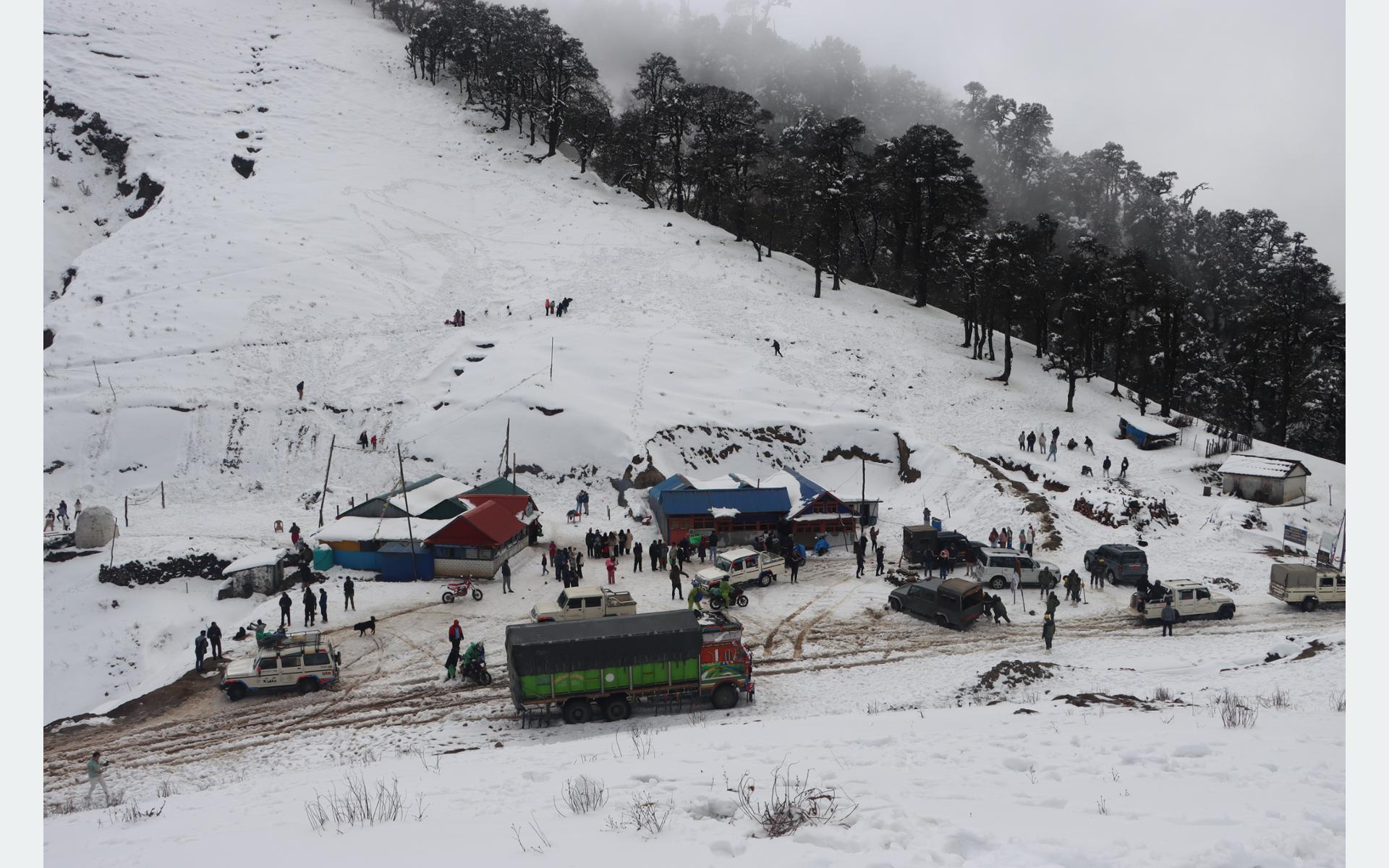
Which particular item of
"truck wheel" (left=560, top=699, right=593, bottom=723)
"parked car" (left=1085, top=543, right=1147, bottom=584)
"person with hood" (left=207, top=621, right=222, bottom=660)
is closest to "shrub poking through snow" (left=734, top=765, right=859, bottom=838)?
"truck wheel" (left=560, top=699, right=593, bottom=723)

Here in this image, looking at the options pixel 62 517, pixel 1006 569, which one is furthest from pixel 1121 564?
pixel 62 517

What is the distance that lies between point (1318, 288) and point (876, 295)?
3126 centimetres

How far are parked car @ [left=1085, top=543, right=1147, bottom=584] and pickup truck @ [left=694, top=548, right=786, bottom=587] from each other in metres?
11.6

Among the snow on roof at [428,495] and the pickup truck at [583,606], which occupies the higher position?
the snow on roof at [428,495]

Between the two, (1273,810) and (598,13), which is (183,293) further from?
(598,13)

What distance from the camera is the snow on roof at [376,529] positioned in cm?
2914

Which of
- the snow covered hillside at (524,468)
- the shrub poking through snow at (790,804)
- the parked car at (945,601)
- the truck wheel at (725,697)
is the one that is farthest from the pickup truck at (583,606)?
the shrub poking through snow at (790,804)

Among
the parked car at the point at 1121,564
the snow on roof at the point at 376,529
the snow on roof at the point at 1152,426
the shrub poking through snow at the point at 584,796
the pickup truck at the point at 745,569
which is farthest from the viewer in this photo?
the snow on roof at the point at 1152,426

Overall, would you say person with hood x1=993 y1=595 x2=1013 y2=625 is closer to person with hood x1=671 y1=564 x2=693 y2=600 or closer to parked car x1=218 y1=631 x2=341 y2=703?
person with hood x1=671 y1=564 x2=693 y2=600

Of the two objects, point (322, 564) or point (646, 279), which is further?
point (646, 279)

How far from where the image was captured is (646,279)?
182 feet

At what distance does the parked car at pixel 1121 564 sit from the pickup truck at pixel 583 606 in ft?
56.7

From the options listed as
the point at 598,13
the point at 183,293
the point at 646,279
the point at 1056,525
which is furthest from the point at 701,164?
the point at 598,13

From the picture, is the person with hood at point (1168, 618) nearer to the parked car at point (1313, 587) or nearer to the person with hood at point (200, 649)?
the parked car at point (1313, 587)
